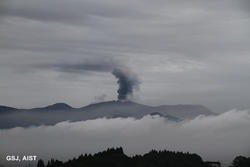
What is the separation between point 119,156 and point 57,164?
27.2m

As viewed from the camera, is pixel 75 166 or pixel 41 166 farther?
pixel 41 166

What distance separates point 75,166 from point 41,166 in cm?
2438

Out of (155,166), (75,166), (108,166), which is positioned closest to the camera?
(75,166)

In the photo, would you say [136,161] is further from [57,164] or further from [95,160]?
[57,164]

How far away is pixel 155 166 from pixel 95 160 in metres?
22.7

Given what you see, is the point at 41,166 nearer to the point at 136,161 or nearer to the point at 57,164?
the point at 57,164

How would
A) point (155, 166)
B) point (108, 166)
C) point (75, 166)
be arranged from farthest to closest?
point (155, 166) → point (108, 166) → point (75, 166)

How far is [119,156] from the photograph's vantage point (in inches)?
7869

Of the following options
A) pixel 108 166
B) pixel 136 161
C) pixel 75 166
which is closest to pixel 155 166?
pixel 136 161

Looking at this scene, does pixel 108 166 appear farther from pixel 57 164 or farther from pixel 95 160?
pixel 57 164

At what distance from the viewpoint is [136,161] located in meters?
199

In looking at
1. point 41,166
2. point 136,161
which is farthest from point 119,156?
point 41,166

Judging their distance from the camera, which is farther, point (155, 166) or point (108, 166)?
point (155, 166)

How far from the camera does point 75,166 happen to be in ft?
570
